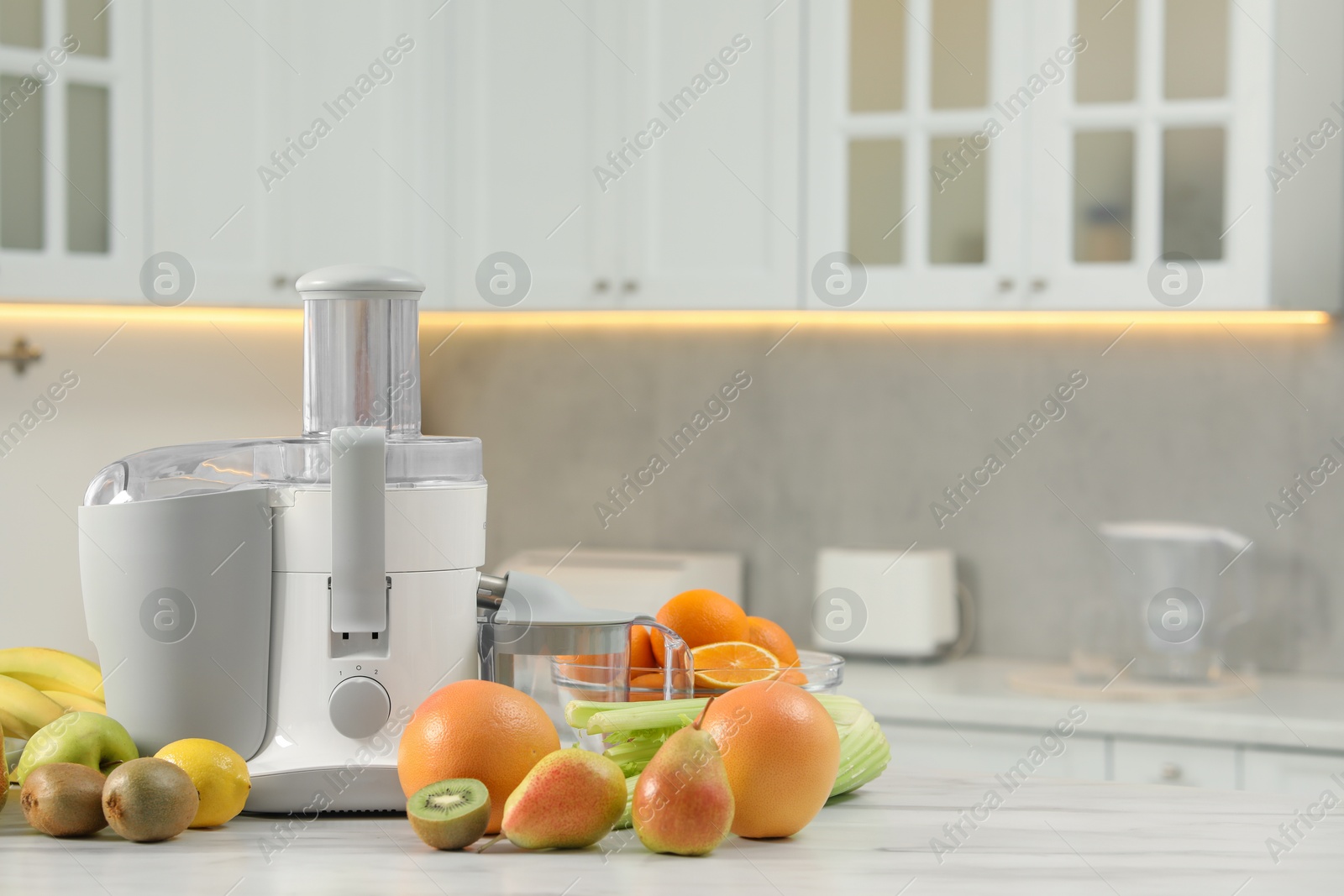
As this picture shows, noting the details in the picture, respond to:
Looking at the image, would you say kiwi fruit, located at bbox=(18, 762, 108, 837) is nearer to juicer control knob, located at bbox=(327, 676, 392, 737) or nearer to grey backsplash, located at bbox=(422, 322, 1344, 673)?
juicer control knob, located at bbox=(327, 676, 392, 737)

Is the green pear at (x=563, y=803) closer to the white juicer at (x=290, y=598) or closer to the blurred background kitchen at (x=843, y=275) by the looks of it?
the white juicer at (x=290, y=598)

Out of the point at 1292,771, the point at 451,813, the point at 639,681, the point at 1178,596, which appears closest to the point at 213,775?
the point at 451,813

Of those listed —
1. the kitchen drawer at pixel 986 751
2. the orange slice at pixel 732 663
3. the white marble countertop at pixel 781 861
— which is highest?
the orange slice at pixel 732 663

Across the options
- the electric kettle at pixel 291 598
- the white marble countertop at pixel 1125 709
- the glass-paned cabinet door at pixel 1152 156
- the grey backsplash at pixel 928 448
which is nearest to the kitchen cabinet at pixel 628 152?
the grey backsplash at pixel 928 448

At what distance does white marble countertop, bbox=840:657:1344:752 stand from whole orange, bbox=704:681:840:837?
4.57 ft

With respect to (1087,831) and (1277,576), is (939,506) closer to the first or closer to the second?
(1277,576)

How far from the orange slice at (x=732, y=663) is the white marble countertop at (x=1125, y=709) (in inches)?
49.8

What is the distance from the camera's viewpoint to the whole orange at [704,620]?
100 centimetres

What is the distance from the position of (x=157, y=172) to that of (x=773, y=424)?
4.29ft

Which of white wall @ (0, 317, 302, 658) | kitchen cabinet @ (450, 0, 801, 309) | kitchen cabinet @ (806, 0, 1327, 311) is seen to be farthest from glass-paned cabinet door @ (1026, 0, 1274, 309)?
white wall @ (0, 317, 302, 658)

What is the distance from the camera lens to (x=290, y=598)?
0.93 meters

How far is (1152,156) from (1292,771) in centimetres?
105

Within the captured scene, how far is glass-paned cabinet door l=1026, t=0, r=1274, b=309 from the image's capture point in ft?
7.61

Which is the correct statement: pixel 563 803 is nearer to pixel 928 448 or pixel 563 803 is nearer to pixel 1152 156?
pixel 1152 156
